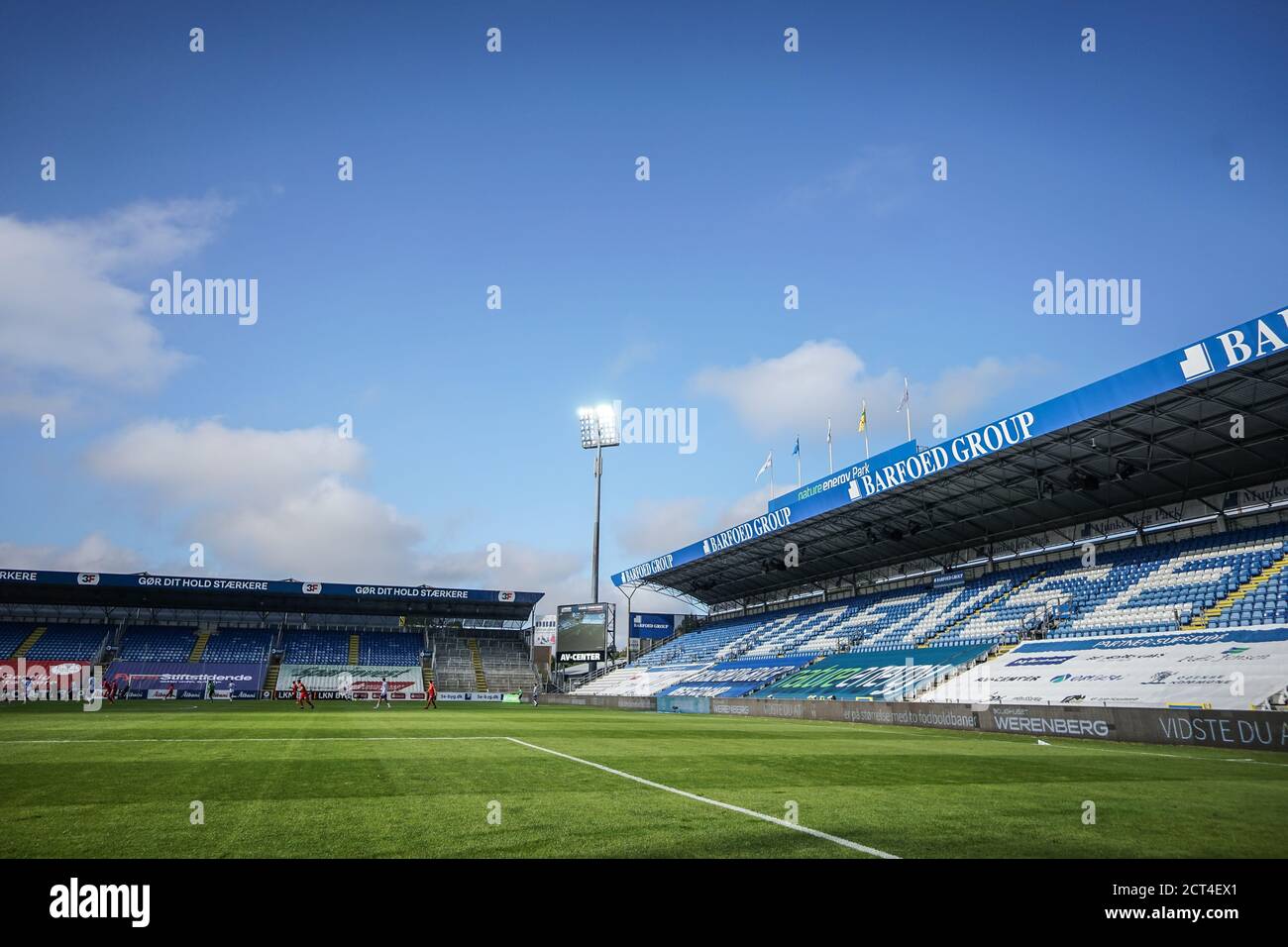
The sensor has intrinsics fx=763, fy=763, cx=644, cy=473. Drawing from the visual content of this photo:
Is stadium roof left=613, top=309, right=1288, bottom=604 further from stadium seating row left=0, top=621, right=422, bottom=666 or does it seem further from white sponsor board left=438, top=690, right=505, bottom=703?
stadium seating row left=0, top=621, right=422, bottom=666

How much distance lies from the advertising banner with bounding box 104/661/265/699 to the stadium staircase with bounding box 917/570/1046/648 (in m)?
52.2

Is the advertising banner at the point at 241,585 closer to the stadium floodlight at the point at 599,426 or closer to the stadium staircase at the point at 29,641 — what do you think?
the stadium staircase at the point at 29,641

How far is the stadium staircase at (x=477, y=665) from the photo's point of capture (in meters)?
71.3

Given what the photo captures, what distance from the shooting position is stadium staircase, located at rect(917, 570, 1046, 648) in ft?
134

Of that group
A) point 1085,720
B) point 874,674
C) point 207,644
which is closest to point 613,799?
point 1085,720

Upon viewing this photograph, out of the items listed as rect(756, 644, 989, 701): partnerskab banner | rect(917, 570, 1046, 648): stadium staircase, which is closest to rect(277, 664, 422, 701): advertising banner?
rect(756, 644, 989, 701): partnerskab banner

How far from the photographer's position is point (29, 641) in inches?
2441

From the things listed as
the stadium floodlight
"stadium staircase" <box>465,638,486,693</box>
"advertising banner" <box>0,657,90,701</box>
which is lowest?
"stadium staircase" <box>465,638,486,693</box>

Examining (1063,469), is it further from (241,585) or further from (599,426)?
(241,585)

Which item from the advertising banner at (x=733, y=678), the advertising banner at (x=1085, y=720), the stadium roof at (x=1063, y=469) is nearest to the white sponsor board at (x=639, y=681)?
the advertising banner at (x=733, y=678)

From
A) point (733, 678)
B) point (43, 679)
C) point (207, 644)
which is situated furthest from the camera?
point (207, 644)

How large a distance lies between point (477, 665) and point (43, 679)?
33.3 m
